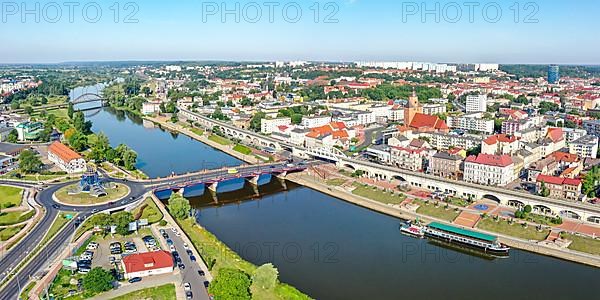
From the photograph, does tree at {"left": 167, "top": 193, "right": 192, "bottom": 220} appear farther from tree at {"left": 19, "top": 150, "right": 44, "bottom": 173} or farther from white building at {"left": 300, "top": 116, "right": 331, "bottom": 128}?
white building at {"left": 300, "top": 116, "right": 331, "bottom": 128}

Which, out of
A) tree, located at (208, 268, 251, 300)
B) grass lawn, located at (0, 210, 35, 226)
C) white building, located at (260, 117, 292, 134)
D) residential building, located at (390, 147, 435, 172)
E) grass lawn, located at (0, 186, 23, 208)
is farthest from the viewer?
white building, located at (260, 117, 292, 134)

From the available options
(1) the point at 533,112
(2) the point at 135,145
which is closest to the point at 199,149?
(2) the point at 135,145

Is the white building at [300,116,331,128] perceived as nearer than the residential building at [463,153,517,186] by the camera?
No

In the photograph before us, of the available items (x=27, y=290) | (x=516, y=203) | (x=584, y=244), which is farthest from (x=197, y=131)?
(x=584, y=244)

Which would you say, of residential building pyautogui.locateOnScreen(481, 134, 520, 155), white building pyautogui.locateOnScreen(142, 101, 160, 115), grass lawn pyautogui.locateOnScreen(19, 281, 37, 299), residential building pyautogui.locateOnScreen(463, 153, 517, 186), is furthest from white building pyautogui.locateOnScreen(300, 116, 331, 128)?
grass lawn pyautogui.locateOnScreen(19, 281, 37, 299)

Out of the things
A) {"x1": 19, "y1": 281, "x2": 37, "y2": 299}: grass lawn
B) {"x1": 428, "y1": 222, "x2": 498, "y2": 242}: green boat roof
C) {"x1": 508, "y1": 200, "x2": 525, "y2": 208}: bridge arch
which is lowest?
{"x1": 19, "y1": 281, "x2": 37, "y2": 299}: grass lawn

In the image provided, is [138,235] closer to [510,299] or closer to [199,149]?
[510,299]
